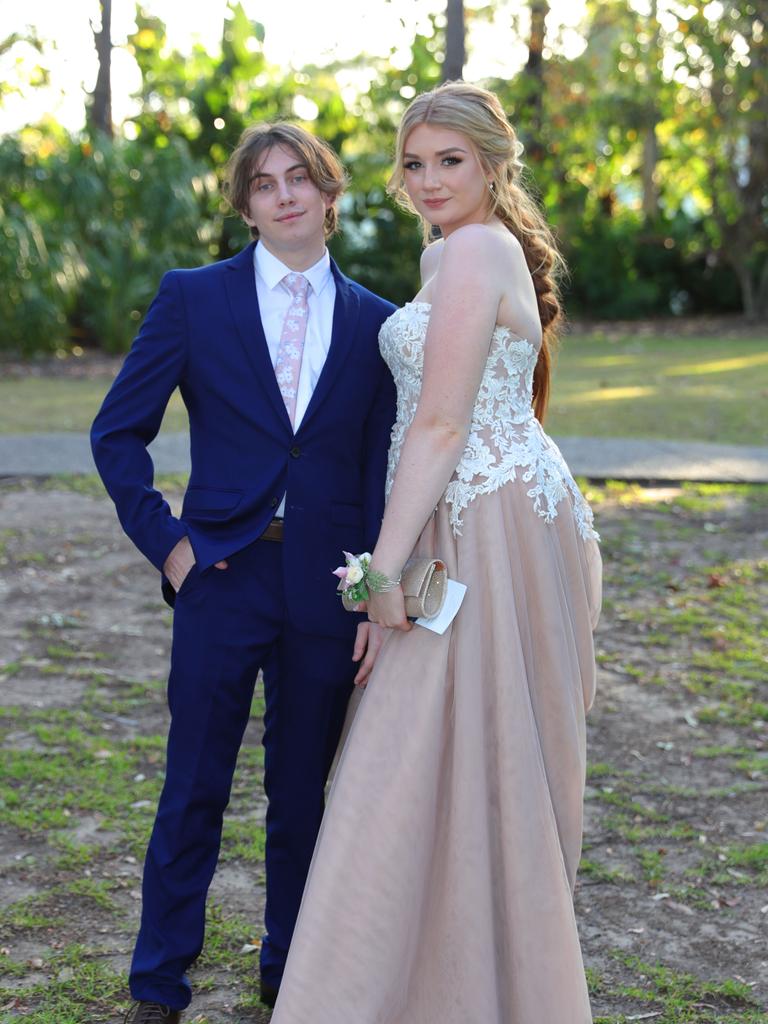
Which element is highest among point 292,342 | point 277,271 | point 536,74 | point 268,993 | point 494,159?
point 536,74

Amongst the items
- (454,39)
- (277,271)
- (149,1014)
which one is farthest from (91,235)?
(149,1014)

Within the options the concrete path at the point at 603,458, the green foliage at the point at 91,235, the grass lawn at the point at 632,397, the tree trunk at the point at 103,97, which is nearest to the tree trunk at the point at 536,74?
the grass lawn at the point at 632,397

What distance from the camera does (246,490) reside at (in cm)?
307

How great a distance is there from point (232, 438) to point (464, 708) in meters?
0.84

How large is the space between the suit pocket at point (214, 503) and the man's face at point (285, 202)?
0.59m

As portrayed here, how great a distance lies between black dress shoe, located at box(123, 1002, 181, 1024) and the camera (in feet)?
10.2

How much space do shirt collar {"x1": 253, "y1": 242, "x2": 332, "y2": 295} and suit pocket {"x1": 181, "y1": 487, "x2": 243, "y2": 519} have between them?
51cm

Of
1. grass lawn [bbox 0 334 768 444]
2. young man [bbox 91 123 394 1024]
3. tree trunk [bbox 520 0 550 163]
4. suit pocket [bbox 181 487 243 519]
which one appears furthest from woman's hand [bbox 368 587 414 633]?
tree trunk [bbox 520 0 550 163]

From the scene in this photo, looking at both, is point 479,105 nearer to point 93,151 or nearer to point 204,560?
point 204,560

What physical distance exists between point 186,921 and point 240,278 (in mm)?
1539

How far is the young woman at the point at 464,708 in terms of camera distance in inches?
111

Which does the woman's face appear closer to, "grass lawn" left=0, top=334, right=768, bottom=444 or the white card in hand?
the white card in hand

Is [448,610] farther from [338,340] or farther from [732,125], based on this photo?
[732,125]

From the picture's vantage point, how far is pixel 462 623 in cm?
291
